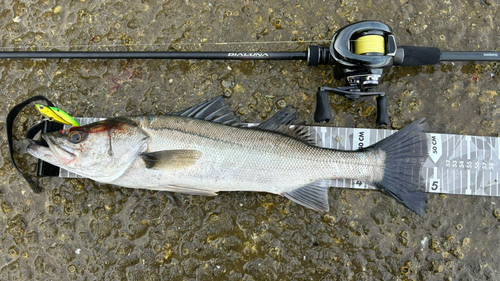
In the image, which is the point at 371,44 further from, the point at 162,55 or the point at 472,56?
the point at 162,55

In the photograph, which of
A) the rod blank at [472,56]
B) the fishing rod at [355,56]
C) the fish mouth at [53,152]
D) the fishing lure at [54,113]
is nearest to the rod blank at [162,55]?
the fishing rod at [355,56]

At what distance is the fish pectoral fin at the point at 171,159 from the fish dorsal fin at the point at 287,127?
2.14 feet

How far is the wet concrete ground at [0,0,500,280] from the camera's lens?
291 cm

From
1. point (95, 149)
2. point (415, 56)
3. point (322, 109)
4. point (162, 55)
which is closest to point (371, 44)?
point (415, 56)

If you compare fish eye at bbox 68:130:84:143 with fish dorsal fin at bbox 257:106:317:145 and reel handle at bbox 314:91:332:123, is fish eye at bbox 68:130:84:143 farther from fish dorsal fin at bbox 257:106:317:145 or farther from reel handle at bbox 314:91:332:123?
reel handle at bbox 314:91:332:123

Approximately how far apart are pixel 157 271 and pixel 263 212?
1.19 meters

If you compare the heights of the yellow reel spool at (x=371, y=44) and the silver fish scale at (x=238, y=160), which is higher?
the yellow reel spool at (x=371, y=44)

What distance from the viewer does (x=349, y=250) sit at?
291cm

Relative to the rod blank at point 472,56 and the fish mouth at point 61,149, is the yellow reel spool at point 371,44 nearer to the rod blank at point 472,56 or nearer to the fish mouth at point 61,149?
the rod blank at point 472,56

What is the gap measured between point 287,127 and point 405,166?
108 centimetres

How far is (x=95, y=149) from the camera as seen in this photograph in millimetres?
2516

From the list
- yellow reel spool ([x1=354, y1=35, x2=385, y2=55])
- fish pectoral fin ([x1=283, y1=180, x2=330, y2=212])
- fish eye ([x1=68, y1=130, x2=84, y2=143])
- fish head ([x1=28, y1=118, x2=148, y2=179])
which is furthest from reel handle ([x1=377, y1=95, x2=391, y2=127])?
fish eye ([x1=68, y1=130, x2=84, y2=143])

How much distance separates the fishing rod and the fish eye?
86cm

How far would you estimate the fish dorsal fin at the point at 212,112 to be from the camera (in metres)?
2.72
